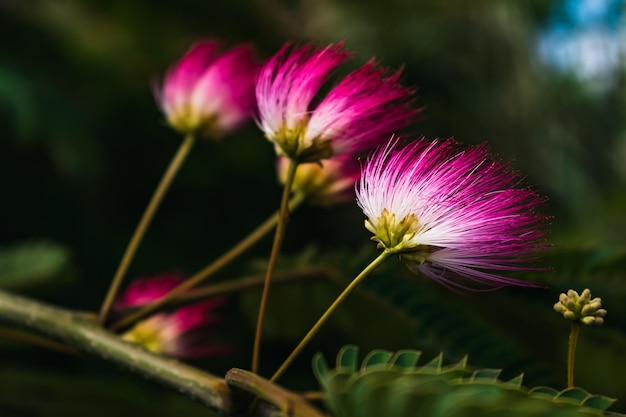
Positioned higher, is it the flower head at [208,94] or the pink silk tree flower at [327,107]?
the flower head at [208,94]

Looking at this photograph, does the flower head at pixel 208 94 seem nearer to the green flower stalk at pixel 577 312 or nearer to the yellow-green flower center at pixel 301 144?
the yellow-green flower center at pixel 301 144

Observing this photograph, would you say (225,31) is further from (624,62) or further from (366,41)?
(624,62)

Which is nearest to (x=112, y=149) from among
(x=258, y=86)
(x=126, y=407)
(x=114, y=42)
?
(x=114, y=42)

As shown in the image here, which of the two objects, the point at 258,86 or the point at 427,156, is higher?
the point at 258,86

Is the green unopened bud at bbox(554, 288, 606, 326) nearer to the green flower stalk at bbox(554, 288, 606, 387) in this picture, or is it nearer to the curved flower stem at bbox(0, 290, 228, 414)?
the green flower stalk at bbox(554, 288, 606, 387)

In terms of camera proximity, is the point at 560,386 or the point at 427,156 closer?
the point at 427,156

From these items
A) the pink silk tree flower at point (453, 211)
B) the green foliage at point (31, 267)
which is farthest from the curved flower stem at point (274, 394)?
the green foliage at point (31, 267)
